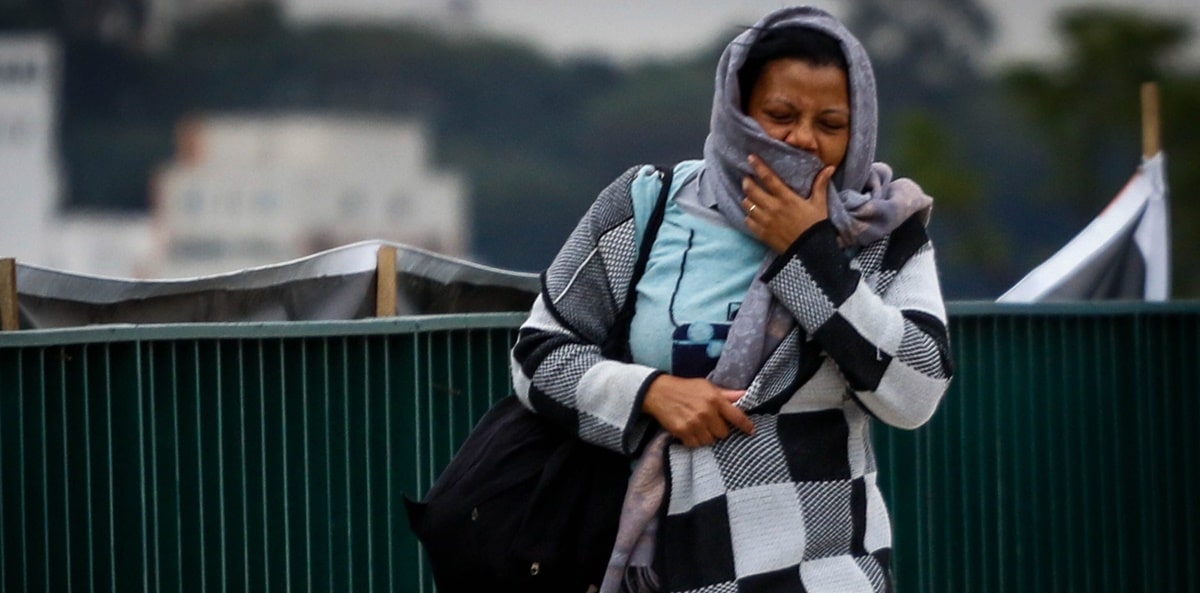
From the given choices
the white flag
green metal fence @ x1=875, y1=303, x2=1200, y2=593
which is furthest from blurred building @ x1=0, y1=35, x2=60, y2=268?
green metal fence @ x1=875, y1=303, x2=1200, y2=593

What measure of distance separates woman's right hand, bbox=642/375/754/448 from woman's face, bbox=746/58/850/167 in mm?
362

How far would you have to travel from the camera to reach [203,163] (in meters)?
70.8

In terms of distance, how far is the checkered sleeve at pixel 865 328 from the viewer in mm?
2557

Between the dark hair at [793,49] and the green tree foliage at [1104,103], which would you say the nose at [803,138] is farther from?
the green tree foliage at [1104,103]

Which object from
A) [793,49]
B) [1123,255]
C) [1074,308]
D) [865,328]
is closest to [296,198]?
[1123,255]

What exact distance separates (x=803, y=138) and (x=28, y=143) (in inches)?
2882

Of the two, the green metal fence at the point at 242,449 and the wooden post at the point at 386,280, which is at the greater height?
the wooden post at the point at 386,280

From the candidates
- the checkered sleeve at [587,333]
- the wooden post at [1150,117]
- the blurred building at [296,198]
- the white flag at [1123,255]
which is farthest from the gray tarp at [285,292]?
the blurred building at [296,198]

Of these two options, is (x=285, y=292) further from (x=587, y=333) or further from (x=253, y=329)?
(x=587, y=333)

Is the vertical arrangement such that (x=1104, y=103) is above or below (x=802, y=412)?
above

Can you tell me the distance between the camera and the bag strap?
2725mm

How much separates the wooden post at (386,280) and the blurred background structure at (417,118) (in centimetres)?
6226

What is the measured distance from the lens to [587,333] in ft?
9.00

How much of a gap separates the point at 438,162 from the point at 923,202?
228 feet
